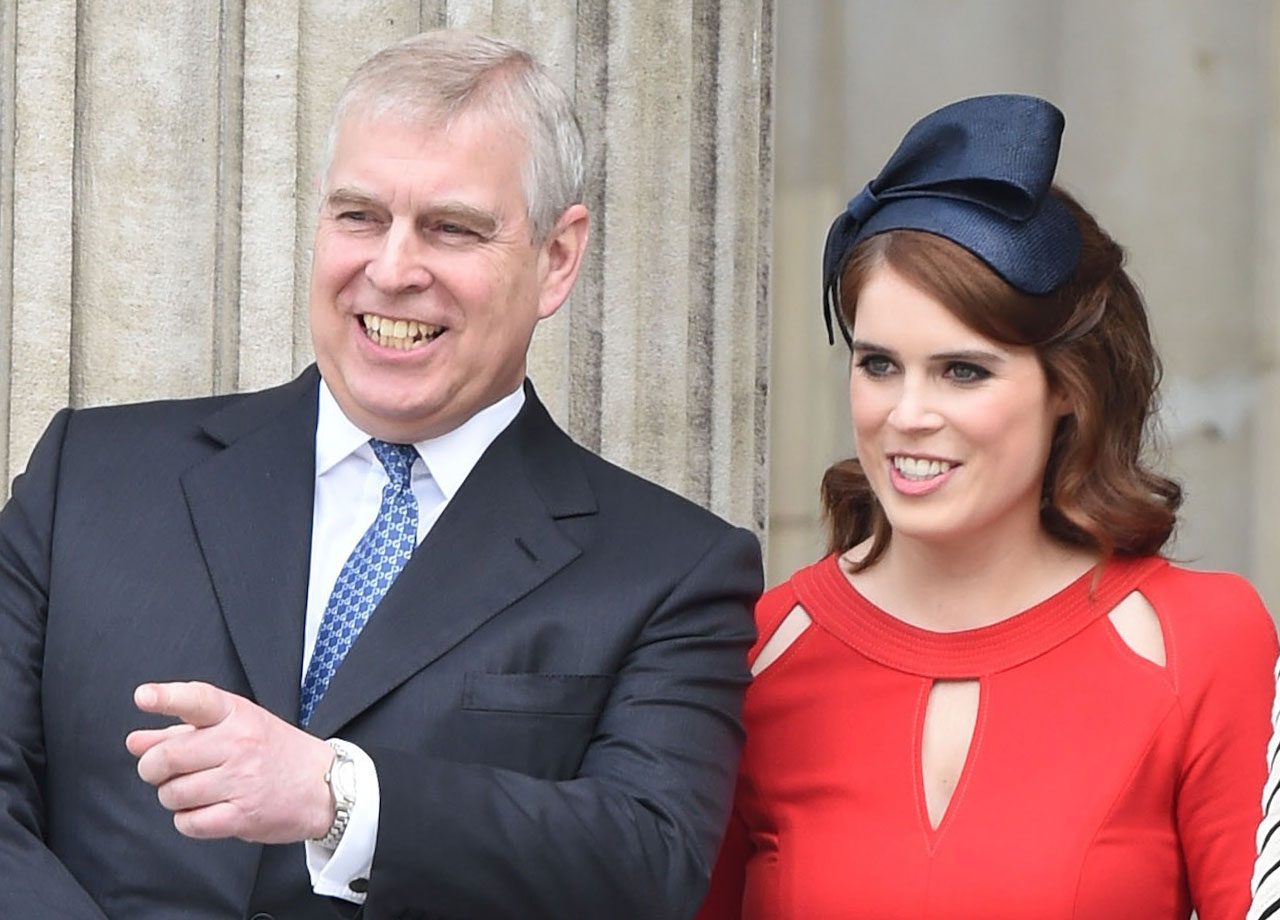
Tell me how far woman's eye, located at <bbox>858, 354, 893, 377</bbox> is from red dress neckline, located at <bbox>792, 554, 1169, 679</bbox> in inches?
13.3

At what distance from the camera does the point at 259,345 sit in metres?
3.56

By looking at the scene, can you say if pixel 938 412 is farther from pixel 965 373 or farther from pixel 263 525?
pixel 263 525

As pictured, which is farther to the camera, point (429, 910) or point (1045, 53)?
point (1045, 53)

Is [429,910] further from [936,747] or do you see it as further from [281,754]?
[936,747]

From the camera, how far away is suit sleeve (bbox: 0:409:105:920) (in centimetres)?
252

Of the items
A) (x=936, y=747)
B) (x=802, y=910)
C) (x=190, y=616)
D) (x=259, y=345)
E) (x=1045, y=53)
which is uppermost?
(x=1045, y=53)

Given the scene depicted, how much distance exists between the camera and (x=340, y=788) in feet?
7.89

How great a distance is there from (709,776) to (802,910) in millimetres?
350

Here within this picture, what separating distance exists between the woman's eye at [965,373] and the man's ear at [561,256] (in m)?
0.47

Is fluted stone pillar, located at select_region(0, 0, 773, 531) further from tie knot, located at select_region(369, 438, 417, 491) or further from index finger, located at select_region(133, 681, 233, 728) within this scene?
index finger, located at select_region(133, 681, 233, 728)

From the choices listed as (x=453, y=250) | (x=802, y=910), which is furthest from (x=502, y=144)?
(x=802, y=910)

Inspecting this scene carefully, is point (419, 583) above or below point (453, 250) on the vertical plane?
below

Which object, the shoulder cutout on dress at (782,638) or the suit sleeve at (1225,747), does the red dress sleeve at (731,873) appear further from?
the suit sleeve at (1225,747)

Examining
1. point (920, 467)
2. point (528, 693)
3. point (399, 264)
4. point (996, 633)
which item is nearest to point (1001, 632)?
point (996, 633)
